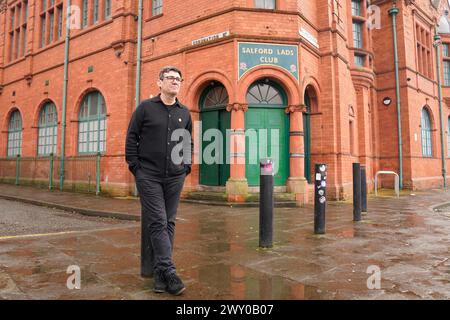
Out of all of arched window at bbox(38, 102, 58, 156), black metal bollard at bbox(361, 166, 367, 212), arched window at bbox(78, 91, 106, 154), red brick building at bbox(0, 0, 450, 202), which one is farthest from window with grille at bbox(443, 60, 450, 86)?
arched window at bbox(38, 102, 58, 156)

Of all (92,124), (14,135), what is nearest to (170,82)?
(92,124)

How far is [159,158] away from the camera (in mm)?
2959

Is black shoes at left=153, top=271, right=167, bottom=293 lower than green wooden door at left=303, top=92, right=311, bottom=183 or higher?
lower

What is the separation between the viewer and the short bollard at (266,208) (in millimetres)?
4348

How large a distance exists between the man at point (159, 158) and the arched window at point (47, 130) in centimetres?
1436

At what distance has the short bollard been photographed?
435cm

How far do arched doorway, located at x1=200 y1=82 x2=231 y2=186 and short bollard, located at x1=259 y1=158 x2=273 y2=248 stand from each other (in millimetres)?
5425

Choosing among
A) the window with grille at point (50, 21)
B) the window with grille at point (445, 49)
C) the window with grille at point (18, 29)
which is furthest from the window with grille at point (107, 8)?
the window with grille at point (445, 49)

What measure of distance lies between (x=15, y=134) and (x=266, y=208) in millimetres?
18913

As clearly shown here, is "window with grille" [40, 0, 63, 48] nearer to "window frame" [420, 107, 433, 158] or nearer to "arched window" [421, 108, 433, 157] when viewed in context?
"window frame" [420, 107, 433, 158]
